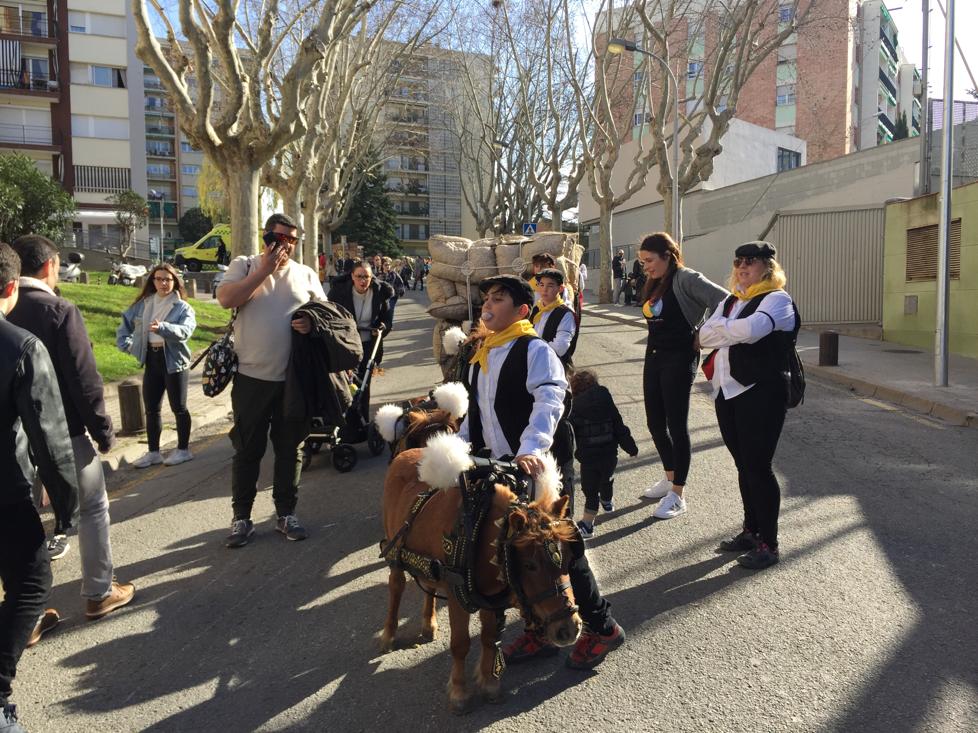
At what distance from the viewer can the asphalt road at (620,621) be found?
3.10m

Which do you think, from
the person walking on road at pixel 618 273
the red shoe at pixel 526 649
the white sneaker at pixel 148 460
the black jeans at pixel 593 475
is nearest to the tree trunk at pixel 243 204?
the white sneaker at pixel 148 460

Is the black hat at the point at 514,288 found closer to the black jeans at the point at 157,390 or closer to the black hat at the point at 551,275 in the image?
the black hat at the point at 551,275

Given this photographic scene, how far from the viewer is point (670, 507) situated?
545 centimetres

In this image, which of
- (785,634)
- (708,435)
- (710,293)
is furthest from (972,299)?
(785,634)

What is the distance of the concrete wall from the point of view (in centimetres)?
1377

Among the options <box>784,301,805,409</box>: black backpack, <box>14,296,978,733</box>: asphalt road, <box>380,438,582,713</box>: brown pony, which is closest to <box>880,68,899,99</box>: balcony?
<box>14,296,978,733</box>: asphalt road

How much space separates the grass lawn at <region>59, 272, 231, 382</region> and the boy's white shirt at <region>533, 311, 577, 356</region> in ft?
20.2

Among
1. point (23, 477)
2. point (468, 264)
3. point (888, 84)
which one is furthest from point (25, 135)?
point (888, 84)

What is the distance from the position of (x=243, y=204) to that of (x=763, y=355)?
12.2m

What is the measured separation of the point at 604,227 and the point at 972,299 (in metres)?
15.8

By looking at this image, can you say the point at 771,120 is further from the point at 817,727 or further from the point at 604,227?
the point at 817,727

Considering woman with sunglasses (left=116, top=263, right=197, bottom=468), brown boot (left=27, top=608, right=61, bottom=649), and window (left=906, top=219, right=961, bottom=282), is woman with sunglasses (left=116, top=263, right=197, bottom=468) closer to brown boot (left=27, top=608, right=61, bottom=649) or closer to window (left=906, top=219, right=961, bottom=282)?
brown boot (left=27, top=608, right=61, bottom=649)

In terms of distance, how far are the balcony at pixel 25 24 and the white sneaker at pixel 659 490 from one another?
52811mm

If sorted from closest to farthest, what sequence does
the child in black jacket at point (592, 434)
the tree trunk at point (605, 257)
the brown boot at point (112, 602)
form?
1. the brown boot at point (112, 602)
2. the child in black jacket at point (592, 434)
3. the tree trunk at point (605, 257)
